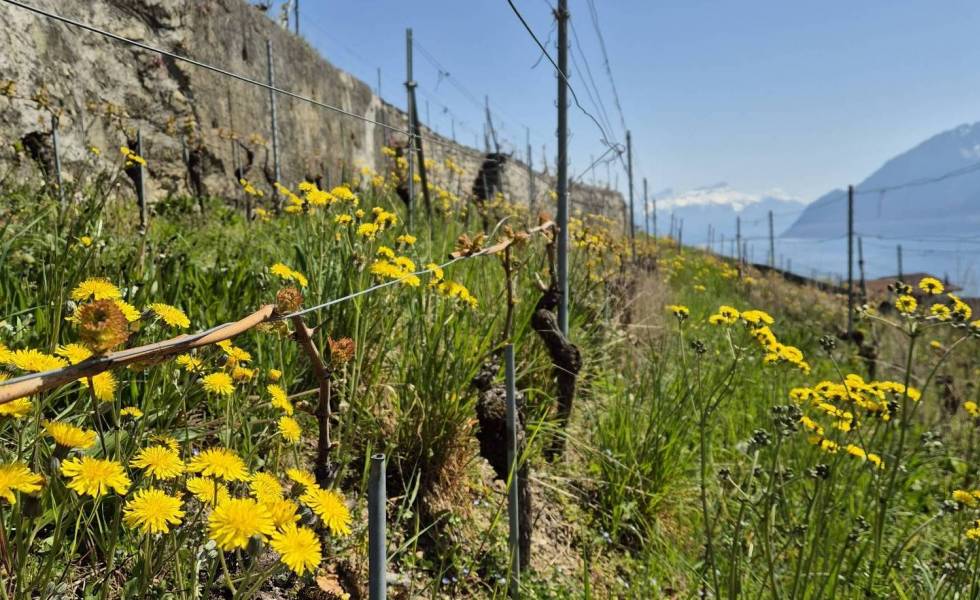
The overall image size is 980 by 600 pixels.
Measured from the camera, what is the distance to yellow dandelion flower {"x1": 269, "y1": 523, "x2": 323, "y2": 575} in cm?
65

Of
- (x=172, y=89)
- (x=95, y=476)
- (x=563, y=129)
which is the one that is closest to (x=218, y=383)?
(x=95, y=476)

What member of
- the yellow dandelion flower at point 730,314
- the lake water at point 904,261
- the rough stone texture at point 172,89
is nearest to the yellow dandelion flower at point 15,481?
the yellow dandelion flower at point 730,314

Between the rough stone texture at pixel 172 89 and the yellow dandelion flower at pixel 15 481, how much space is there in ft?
10.9

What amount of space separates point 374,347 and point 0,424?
110 cm

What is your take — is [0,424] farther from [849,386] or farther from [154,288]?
[849,386]

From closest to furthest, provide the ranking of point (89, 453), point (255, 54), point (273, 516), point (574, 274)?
point (273, 516)
point (89, 453)
point (574, 274)
point (255, 54)

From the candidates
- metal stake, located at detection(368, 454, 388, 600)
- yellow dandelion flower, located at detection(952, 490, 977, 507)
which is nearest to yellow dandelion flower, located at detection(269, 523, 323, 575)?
metal stake, located at detection(368, 454, 388, 600)

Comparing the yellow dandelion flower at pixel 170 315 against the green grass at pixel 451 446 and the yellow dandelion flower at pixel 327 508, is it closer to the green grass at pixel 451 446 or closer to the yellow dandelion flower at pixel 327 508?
the green grass at pixel 451 446

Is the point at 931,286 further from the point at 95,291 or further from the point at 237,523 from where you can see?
the point at 95,291

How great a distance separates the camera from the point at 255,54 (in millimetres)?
6574

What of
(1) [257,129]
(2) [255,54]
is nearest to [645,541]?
(1) [257,129]

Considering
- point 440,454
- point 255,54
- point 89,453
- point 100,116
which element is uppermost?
point 255,54

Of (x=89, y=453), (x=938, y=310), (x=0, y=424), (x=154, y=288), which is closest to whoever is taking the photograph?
(x=0, y=424)

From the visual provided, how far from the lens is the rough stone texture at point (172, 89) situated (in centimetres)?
405
